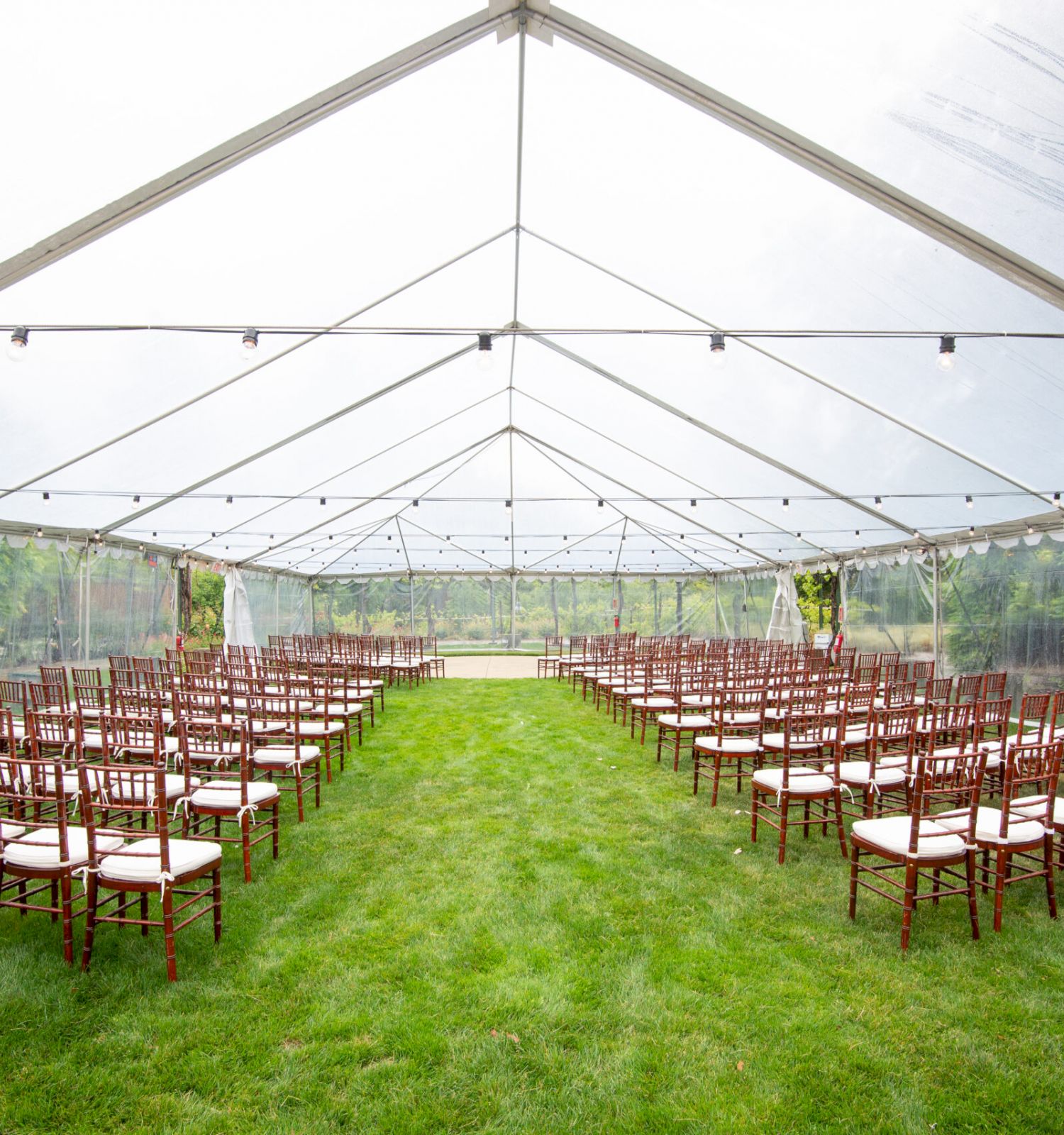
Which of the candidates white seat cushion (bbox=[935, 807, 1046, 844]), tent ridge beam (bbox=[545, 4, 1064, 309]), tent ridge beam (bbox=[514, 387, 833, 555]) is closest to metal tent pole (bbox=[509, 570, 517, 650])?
tent ridge beam (bbox=[514, 387, 833, 555])

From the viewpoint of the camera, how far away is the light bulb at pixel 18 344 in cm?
469

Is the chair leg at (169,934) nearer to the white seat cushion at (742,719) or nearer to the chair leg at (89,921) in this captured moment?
the chair leg at (89,921)

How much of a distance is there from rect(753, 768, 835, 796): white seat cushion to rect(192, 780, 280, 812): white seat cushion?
3.13m

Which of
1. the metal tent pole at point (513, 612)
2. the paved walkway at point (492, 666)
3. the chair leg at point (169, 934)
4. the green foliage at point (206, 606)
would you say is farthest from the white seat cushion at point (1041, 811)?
the green foliage at point (206, 606)

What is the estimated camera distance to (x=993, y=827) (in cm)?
353

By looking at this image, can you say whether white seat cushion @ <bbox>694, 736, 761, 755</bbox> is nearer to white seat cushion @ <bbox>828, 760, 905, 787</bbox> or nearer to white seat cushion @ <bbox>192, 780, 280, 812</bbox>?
white seat cushion @ <bbox>828, 760, 905, 787</bbox>

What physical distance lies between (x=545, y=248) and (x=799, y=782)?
5.04m

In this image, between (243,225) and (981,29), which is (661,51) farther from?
(243,225)

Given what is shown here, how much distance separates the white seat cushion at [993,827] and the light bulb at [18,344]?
20.9 ft

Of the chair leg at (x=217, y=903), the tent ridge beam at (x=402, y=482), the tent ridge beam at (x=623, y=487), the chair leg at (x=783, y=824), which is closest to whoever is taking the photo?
the chair leg at (x=217, y=903)

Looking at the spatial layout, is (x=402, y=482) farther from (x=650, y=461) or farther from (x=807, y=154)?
(x=807, y=154)

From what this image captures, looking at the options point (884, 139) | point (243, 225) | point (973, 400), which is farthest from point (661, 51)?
point (973, 400)

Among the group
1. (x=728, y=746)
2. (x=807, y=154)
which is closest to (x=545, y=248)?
(x=807, y=154)

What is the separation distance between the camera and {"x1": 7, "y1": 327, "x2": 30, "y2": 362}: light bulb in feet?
15.4
